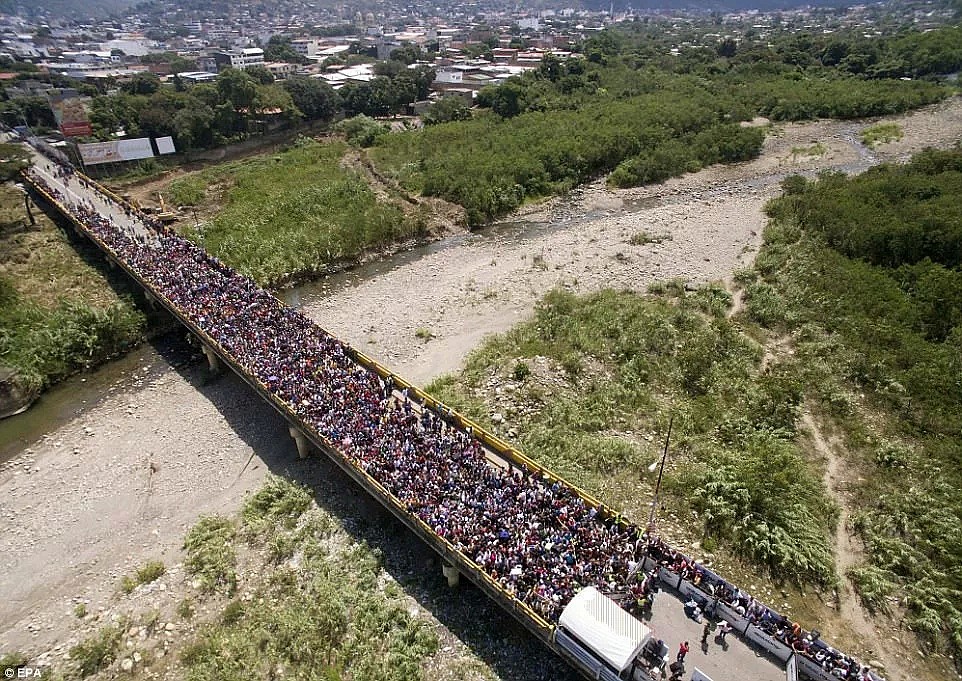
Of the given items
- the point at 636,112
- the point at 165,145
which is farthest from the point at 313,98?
the point at 636,112

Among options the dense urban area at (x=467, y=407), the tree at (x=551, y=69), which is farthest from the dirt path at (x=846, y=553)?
the tree at (x=551, y=69)

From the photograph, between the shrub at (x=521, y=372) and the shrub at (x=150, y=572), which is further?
the shrub at (x=521, y=372)

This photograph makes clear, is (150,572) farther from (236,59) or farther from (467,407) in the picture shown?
(236,59)

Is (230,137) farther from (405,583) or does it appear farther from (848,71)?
(848,71)

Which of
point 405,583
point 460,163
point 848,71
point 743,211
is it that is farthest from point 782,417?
point 848,71

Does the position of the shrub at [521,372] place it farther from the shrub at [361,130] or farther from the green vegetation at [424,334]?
the shrub at [361,130]

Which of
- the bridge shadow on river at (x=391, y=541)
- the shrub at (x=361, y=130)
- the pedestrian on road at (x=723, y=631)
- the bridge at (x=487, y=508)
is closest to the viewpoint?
the bridge at (x=487, y=508)

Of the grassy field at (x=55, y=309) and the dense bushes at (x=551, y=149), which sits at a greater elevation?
the dense bushes at (x=551, y=149)
